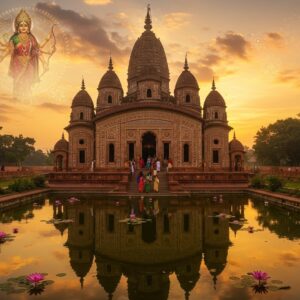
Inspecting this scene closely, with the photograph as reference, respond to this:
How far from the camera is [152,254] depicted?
28.5ft

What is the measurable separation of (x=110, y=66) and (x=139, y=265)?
3749 centimetres

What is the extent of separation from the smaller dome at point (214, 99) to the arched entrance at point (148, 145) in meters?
7.81

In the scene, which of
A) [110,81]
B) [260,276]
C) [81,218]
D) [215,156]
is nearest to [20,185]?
[81,218]

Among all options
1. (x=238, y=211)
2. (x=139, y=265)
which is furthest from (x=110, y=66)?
(x=139, y=265)

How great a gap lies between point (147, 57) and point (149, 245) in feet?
114

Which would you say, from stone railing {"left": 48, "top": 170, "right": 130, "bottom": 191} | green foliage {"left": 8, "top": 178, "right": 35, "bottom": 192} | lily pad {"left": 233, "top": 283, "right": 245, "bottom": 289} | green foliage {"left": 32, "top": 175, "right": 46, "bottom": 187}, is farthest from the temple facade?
lily pad {"left": 233, "top": 283, "right": 245, "bottom": 289}

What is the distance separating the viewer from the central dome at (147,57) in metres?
41.3

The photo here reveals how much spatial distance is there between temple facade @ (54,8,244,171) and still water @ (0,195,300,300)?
65.6ft

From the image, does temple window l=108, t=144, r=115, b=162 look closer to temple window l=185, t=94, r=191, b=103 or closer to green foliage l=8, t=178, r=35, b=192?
temple window l=185, t=94, r=191, b=103

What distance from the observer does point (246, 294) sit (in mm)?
6195

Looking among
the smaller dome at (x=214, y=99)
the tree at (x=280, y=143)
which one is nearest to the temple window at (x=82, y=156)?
the smaller dome at (x=214, y=99)

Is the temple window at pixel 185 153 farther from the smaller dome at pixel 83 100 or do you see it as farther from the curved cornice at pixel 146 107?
the smaller dome at pixel 83 100

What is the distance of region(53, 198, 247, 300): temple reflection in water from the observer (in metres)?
7.00

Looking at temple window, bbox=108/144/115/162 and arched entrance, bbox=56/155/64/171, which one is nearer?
temple window, bbox=108/144/115/162
